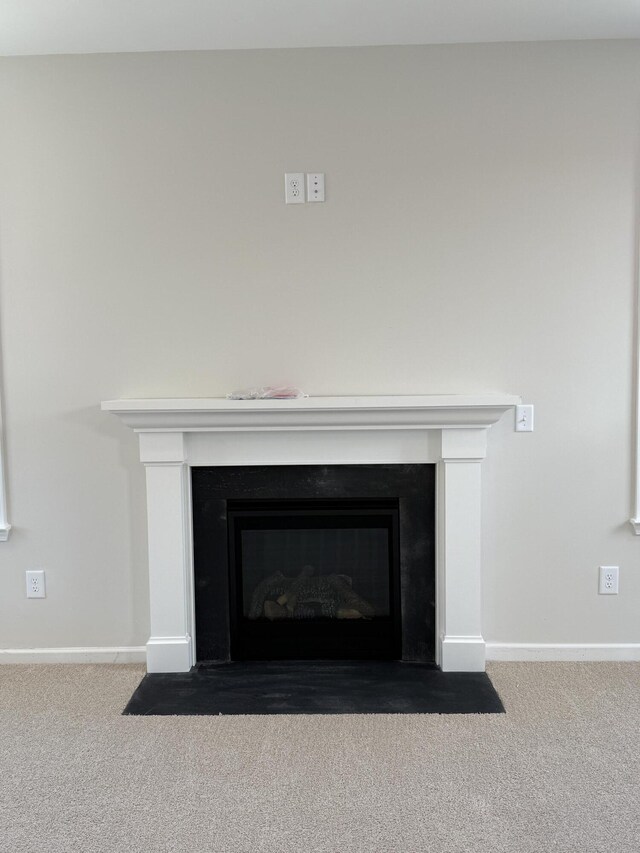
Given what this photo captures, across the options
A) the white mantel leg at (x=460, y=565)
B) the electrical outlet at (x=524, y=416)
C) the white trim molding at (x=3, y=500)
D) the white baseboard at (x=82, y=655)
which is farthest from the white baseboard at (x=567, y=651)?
the white trim molding at (x=3, y=500)

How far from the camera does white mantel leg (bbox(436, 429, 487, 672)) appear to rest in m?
2.68

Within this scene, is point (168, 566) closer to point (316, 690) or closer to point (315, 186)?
point (316, 690)

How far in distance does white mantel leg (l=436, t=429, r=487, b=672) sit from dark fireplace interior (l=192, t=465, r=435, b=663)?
100mm

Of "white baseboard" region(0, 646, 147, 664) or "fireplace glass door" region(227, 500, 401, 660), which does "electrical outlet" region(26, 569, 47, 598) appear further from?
"fireplace glass door" region(227, 500, 401, 660)

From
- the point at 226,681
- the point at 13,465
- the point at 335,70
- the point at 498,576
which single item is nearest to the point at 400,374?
the point at 498,576

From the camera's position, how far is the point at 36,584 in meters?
2.83

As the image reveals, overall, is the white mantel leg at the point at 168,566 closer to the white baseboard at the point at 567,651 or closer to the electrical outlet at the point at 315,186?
the electrical outlet at the point at 315,186

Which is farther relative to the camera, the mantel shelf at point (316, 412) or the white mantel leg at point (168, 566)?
the white mantel leg at point (168, 566)

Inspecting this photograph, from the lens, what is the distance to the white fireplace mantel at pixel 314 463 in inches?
104

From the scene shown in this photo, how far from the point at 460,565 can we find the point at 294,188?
1.53 m

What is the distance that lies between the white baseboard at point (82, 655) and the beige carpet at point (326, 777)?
22 centimetres

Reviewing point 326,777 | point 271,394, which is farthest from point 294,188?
point 326,777

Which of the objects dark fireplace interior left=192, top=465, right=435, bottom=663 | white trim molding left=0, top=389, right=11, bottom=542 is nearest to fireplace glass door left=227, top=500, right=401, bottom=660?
dark fireplace interior left=192, top=465, right=435, bottom=663

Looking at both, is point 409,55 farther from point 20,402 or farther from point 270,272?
point 20,402
